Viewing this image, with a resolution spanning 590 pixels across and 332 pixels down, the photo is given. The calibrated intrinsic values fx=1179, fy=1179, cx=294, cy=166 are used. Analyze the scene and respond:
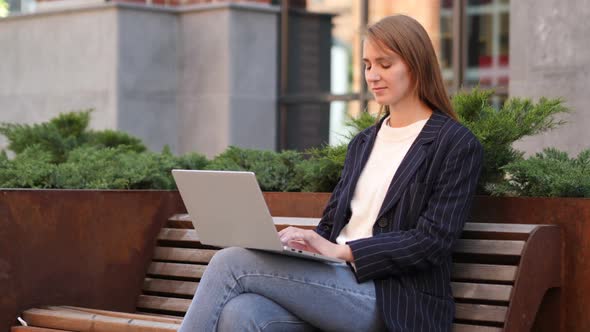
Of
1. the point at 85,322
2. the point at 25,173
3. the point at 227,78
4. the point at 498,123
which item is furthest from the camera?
the point at 227,78

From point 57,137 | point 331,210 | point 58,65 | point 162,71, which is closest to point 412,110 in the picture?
point 331,210

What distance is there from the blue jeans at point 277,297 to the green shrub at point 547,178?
2.85ft

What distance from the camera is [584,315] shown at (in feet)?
13.8

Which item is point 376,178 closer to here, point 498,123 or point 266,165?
point 498,123

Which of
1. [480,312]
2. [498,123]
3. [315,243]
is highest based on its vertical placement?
[498,123]

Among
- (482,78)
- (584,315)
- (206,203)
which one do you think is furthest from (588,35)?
(206,203)

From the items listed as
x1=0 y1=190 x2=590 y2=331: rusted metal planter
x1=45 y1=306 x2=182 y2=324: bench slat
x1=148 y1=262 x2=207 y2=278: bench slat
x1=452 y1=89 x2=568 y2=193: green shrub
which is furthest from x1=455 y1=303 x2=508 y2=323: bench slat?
x1=148 y1=262 x2=207 y2=278: bench slat

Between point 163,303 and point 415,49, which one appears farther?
point 163,303

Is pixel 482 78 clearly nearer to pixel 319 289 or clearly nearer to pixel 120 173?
pixel 120 173

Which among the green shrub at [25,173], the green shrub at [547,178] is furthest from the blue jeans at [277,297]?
the green shrub at [25,173]

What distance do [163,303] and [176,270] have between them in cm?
16

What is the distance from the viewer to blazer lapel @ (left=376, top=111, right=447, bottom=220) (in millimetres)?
4059

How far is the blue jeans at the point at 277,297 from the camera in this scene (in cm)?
388

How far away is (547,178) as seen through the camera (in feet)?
14.5
